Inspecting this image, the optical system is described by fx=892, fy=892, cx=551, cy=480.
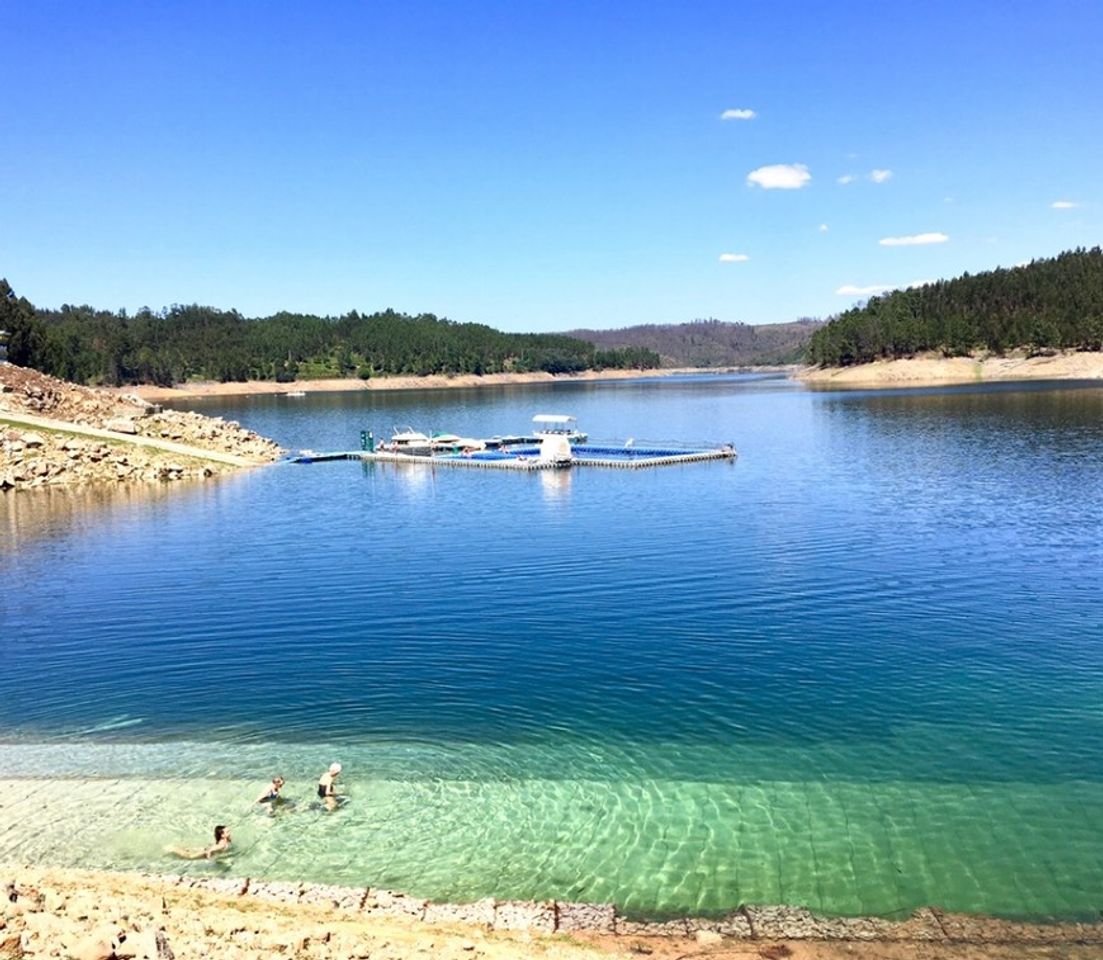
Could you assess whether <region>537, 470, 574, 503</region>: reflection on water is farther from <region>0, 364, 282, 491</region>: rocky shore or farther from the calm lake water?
<region>0, 364, 282, 491</region>: rocky shore

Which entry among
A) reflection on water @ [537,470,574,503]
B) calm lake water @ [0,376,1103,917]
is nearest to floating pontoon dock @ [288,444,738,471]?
reflection on water @ [537,470,574,503]

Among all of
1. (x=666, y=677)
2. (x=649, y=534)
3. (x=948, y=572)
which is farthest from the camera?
(x=649, y=534)

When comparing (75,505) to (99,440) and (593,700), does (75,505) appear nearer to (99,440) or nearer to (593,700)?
(99,440)

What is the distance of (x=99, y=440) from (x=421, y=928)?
68.6 m

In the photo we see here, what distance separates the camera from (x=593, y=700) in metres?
21.8

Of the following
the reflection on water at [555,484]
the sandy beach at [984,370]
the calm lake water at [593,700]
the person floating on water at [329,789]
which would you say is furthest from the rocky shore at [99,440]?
the sandy beach at [984,370]

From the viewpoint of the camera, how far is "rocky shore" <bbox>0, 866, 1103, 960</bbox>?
1127 centimetres

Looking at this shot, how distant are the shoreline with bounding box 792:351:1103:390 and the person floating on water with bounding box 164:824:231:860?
18264cm

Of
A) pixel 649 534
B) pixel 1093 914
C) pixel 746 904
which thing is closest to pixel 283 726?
pixel 746 904

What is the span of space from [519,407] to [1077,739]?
489 ft

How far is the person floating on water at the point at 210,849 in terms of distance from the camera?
49.8 ft

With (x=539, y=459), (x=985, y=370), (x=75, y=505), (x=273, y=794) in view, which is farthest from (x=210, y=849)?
Answer: (x=985, y=370)

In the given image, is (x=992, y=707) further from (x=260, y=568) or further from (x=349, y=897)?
(x=260, y=568)

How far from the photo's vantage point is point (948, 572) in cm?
3259
